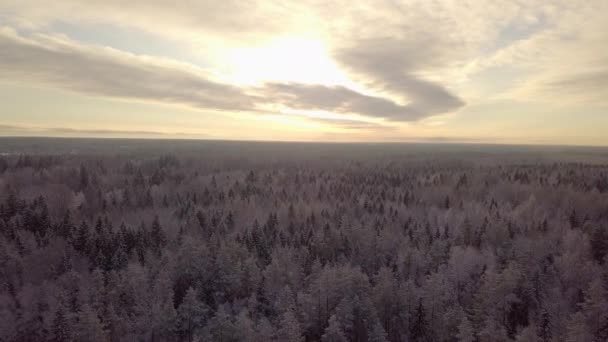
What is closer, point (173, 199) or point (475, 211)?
point (475, 211)

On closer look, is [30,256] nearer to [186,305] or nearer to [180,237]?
[180,237]

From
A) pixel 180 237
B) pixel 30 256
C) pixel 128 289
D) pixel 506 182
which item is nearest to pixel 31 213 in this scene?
pixel 30 256

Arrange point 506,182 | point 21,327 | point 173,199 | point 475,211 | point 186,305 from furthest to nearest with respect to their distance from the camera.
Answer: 1. point 506,182
2. point 173,199
3. point 475,211
4. point 186,305
5. point 21,327

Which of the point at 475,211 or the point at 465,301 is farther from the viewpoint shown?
the point at 475,211

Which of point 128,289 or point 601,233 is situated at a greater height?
point 601,233

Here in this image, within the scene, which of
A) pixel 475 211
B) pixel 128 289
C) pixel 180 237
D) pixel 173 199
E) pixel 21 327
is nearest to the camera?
pixel 21 327

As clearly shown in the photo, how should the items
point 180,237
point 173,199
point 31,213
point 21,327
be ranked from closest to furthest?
point 21,327
point 180,237
point 31,213
point 173,199

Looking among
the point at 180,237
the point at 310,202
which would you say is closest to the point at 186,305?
the point at 180,237

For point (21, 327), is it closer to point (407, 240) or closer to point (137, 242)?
point (137, 242)

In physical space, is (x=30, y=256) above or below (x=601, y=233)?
below
